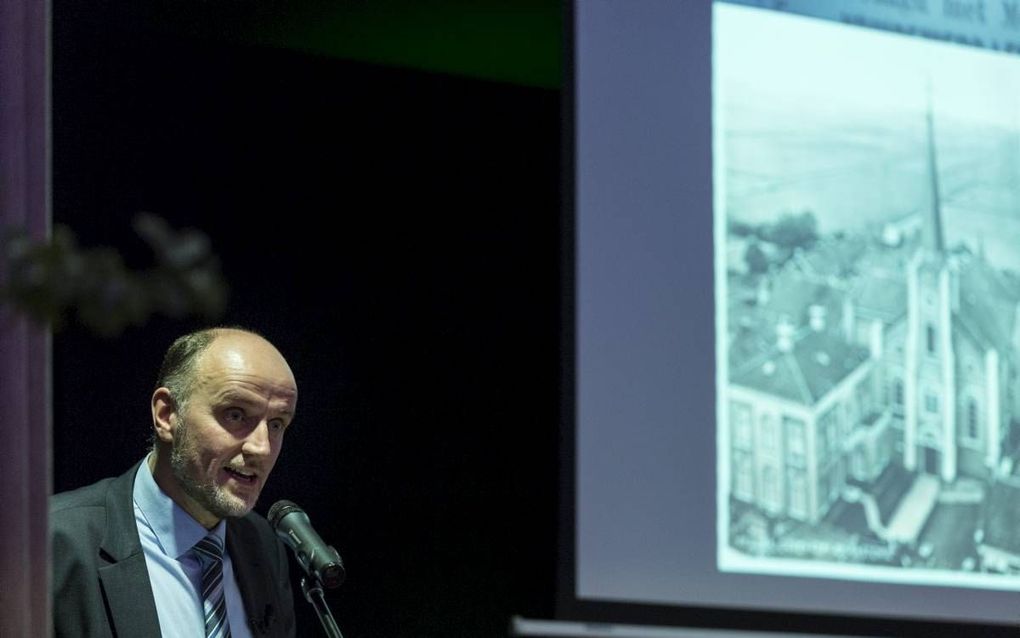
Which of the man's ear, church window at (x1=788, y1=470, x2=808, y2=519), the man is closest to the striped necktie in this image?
the man

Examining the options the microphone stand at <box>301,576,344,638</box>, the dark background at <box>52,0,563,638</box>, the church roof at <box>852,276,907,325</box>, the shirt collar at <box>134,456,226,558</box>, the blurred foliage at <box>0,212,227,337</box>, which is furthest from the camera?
the dark background at <box>52,0,563,638</box>

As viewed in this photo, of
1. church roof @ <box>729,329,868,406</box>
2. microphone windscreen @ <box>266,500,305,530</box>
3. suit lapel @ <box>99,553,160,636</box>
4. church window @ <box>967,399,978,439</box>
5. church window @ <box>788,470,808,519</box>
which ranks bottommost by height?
suit lapel @ <box>99,553,160,636</box>

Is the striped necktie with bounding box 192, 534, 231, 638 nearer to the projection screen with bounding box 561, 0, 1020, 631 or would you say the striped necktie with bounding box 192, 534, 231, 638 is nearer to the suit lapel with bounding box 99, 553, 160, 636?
the suit lapel with bounding box 99, 553, 160, 636

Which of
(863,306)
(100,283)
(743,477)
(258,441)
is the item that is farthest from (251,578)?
(100,283)

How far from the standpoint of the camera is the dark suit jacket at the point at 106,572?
89.5 inches

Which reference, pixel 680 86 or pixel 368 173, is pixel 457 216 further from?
pixel 680 86

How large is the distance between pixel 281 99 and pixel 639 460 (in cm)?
150

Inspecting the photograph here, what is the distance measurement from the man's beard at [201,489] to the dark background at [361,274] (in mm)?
452

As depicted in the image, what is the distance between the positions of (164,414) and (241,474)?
21 centimetres

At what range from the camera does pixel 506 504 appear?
3568 millimetres

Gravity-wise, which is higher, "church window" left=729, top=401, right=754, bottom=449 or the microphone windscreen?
"church window" left=729, top=401, right=754, bottom=449

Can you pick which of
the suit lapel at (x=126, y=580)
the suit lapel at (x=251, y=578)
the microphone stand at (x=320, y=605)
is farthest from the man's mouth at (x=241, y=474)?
the microphone stand at (x=320, y=605)

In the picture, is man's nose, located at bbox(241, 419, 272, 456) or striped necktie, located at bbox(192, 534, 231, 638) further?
man's nose, located at bbox(241, 419, 272, 456)

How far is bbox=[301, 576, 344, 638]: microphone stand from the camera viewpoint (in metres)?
2.11
